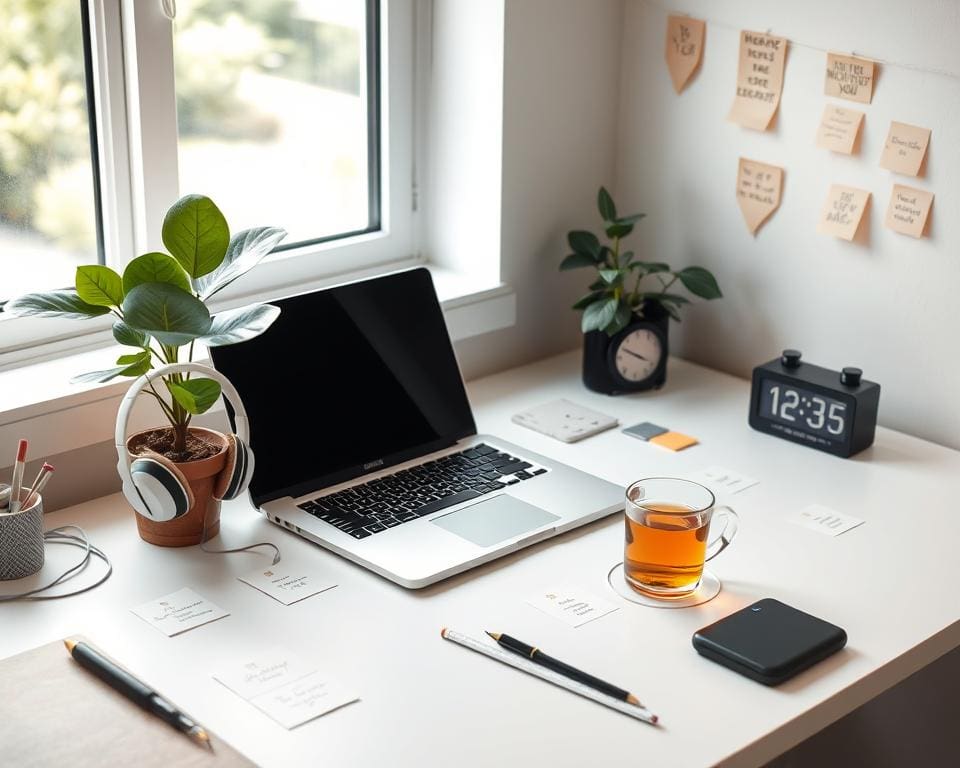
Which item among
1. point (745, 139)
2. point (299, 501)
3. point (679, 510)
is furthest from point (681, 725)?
point (745, 139)

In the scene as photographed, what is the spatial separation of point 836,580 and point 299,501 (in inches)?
24.9

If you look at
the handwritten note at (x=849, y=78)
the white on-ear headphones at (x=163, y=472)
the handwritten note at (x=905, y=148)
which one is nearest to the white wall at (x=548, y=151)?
the handwritten note at (x=849, y=78)

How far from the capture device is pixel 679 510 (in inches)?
54.1

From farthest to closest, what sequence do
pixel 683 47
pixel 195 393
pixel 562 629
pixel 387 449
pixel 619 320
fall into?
pixel 683 47 < pixel 619 320 < pixel 387 449 < pixel 195 393 < pixel 562 629

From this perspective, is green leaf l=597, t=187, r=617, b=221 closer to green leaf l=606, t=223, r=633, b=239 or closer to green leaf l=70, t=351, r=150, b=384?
green leaf l=606, t=223, r=633, b=239

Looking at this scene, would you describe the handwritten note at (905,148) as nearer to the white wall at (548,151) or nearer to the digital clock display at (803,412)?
the digital clock display at (803,412)

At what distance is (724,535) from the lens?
1.42 meters

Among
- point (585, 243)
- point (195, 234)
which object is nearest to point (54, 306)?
point (195, 234)

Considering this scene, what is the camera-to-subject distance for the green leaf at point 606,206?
6.48ft

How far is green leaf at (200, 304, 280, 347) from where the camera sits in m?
1.33

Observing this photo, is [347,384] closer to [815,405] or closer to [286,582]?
[286,582]

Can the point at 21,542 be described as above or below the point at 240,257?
below

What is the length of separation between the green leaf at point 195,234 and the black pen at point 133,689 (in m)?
0.43

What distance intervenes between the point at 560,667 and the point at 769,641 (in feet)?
0.70
